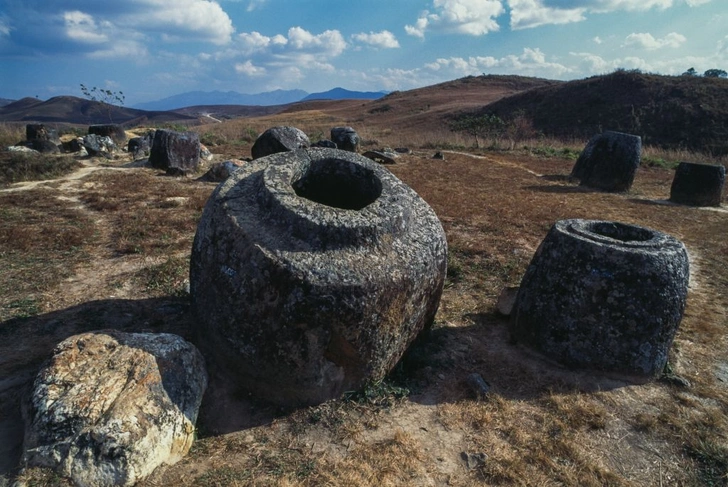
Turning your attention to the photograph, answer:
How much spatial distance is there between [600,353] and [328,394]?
101 inches

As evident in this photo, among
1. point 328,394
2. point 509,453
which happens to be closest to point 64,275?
point 328,394

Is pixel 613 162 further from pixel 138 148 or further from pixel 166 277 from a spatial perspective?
pixel 138 148

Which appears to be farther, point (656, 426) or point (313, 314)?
point (656, 426)

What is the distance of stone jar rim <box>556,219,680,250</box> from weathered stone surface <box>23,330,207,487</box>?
3.74 meters

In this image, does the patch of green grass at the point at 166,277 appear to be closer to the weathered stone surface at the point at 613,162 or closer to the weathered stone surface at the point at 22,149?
the weathered stone surface at the point at 22,149

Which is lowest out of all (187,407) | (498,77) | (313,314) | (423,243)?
→ (187,407)

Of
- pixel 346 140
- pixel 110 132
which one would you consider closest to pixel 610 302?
pixel 346 140

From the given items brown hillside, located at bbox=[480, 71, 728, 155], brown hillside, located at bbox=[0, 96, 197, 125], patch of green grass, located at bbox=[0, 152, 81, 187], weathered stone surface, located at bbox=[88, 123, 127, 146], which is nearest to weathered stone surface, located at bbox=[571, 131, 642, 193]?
brown hillside, located at bbox=[480, 71, 728, 155]

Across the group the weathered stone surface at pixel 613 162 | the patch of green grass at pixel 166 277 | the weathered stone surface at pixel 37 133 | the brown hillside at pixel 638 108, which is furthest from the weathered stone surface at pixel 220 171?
the brown hillside at pixel 638 108

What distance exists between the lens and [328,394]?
3492mm

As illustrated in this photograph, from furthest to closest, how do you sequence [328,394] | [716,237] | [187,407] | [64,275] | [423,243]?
1. [716,237]
2. [64,275]
3. [423,243]
4. [328,394]
5. [187,407]

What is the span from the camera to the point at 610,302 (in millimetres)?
4035

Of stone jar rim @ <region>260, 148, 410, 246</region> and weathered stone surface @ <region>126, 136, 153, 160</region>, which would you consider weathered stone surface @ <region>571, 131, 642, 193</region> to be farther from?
weathered stone surface @ <region>126, 136, 153, 160</region>

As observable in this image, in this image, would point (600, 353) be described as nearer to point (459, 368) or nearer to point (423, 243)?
point (459, 368)
